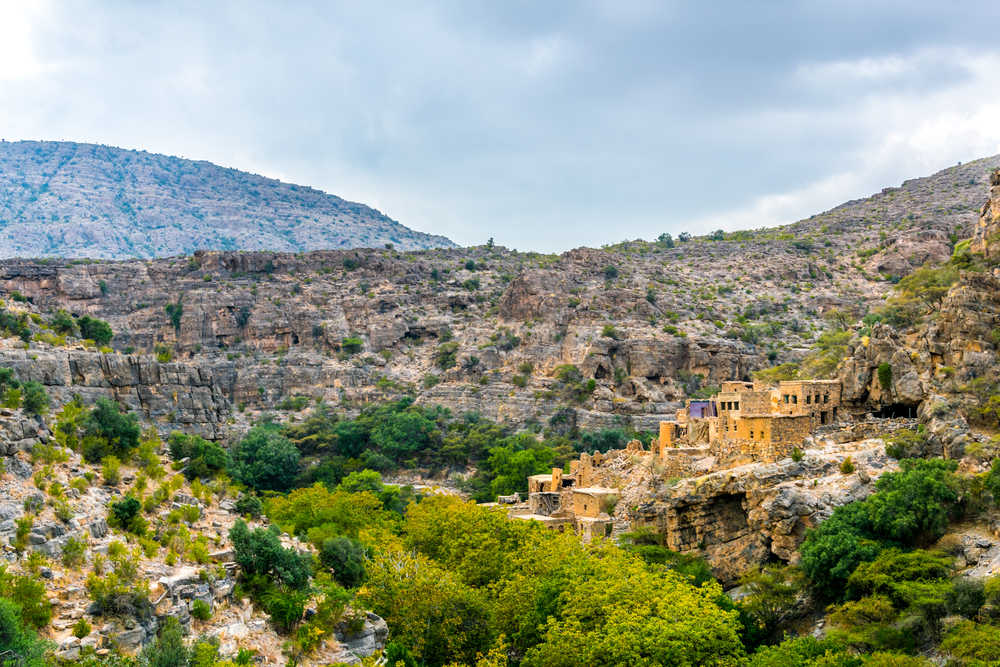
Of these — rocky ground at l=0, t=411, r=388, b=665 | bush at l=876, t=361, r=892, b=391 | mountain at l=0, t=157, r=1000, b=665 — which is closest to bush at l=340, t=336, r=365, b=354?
mountain at l=0, t=157, r=1000, b=665

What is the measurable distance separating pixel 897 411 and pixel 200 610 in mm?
37289

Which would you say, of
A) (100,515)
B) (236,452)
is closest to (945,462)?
(100,515)

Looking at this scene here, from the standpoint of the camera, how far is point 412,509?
58000mm

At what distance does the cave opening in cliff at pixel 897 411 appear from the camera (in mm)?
48625

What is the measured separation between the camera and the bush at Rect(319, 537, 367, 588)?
127 ft

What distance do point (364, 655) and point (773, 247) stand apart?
120066mm

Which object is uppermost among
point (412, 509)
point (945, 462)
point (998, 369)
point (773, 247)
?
point (773, 247)

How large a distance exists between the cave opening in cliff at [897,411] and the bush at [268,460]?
1918 inches

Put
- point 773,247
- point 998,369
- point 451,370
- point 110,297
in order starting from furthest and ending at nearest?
point 773,247
point 110,297
point 451,370
point 998,369

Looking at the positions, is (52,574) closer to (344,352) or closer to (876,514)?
(876,514)

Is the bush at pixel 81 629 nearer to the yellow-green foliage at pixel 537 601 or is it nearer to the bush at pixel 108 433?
the bush at pixel 108 433

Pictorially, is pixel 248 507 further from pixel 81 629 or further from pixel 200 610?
pixel 81 629

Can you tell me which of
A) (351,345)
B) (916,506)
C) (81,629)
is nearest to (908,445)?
(916,506)

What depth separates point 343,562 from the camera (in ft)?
127
